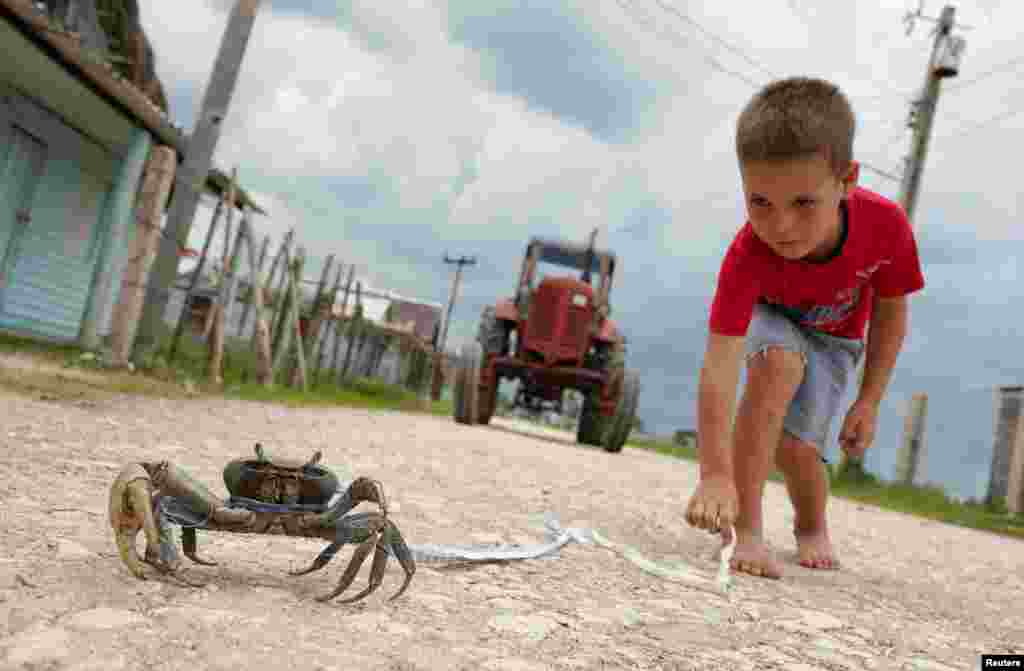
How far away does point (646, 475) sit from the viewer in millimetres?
7754

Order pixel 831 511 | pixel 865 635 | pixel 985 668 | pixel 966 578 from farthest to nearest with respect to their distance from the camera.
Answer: pixel 831 511 < pixel 966 578 < pixel 865 635 < pixel 985 668

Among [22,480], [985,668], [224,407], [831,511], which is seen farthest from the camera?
[831,511]

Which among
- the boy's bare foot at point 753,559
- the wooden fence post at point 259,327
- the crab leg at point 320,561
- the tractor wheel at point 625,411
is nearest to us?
the crab leg at point 320,561

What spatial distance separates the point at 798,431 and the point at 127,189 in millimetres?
9202

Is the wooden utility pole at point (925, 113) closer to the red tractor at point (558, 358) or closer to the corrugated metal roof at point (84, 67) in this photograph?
the red tractor at point (558, 358)

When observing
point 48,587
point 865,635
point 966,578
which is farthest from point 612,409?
point 48,587

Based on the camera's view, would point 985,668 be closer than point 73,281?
Yes

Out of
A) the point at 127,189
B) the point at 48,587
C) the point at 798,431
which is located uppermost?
the point at 127,189

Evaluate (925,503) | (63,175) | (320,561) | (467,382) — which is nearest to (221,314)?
(467,382)

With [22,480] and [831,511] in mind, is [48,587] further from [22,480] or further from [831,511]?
[831,511]

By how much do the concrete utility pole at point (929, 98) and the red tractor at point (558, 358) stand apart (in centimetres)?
728

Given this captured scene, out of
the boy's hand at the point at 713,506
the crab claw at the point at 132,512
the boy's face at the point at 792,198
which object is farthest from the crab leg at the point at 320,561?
the boy's face at the point at 792,198

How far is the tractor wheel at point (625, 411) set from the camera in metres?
11.1

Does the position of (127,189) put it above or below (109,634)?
above
